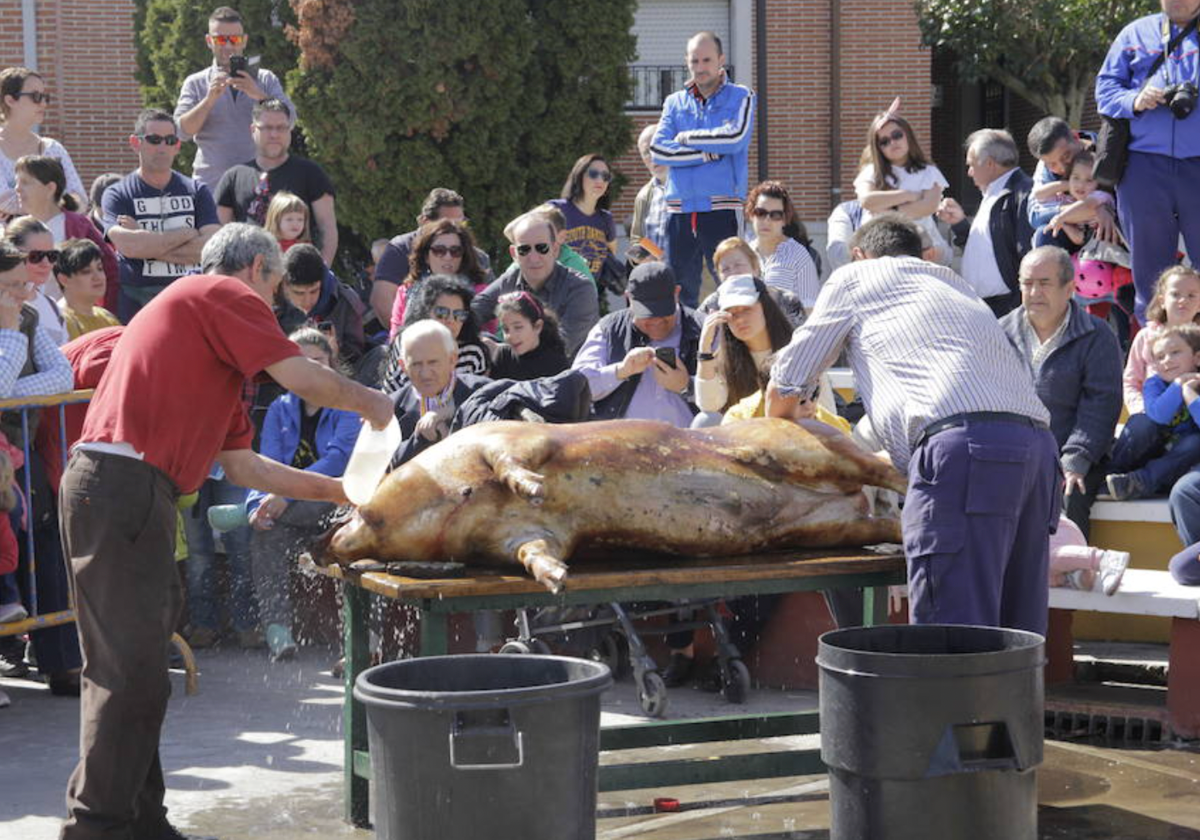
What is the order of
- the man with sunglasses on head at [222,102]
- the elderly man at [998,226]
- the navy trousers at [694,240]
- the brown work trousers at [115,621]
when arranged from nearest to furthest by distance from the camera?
1. the brown work trousers at [115,621]
2. the elderly man at [998,226]
3. the navy trousers at [694,240]
4. the man with sunglasses on head at [222,102]

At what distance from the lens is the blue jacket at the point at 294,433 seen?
829 cm

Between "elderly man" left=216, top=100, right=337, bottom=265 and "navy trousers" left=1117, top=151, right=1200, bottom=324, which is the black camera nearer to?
"navy trousers" left=1117, top=151, right=1200, bottom=324

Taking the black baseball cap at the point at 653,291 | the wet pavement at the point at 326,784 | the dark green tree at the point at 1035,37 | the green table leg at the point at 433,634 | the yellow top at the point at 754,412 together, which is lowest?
the wet pavement at the point at 326,784

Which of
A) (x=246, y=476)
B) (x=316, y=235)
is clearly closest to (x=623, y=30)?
(x=316, y=235)

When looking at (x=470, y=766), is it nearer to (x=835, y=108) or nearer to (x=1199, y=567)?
(x=1199, y=567)

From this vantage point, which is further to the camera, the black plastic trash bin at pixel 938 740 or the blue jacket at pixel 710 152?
the blue jacket at pixel 710 152

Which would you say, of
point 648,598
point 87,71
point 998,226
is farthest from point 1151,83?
point 87,71

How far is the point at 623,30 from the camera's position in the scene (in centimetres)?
1761

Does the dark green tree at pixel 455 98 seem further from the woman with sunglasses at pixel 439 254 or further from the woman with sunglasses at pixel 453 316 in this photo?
the woman with sunglasses at pixel 453 316

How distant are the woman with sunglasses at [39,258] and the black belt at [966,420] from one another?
15.5ft

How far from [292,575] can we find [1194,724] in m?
4.32

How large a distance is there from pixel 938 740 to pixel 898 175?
729 centimetres

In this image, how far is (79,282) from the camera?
8.64 meters

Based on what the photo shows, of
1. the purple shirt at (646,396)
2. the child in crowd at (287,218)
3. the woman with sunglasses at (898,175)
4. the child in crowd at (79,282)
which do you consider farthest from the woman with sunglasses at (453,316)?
the woman with sunglasses at (898,175)
